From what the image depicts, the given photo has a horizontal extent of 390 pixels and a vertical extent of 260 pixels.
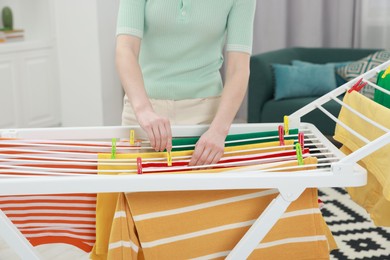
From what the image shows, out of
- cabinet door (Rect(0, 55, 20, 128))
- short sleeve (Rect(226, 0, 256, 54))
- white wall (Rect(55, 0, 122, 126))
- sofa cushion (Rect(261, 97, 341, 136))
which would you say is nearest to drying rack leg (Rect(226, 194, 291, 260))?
short sleeve (Rect(226, 0, 256, 54))

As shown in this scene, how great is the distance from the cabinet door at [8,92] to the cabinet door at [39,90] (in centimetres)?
8

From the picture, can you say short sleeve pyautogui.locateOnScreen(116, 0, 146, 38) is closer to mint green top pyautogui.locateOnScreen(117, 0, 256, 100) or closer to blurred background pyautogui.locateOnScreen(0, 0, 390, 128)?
mint green top pyautogui.locateOnScreen(117, 0, 256, 100)

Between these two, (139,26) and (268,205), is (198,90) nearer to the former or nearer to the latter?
(139,26)

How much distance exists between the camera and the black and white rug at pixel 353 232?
299cm

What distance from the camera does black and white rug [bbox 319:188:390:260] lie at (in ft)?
9.82

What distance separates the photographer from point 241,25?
188 centimetres

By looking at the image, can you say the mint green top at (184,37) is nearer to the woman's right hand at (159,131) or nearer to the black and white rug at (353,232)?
the woman's right hand at (159,131)

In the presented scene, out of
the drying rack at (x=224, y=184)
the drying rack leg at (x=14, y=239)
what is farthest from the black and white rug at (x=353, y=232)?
the drying rack leg at (x=14, y=239)

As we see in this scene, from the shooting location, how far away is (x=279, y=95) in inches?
185

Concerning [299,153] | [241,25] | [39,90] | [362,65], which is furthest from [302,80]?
[299,153]

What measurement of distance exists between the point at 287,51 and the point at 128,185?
3.91m

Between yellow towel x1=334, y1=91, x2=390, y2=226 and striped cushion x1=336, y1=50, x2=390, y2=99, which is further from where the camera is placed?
striped cushion x1=336, y1=50, x2=390, y2=99

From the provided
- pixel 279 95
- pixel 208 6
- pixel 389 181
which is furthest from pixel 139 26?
pixel 279 95

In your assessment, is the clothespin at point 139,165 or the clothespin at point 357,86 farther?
the clothespin at point 357,86
